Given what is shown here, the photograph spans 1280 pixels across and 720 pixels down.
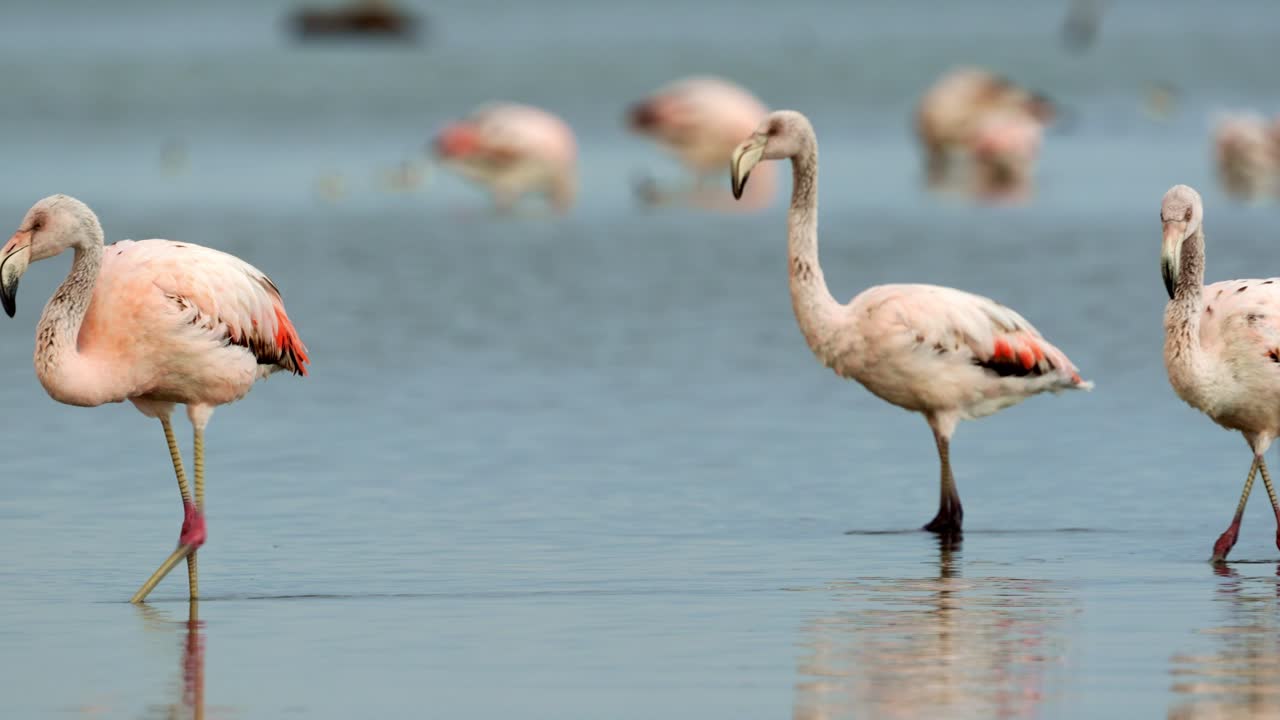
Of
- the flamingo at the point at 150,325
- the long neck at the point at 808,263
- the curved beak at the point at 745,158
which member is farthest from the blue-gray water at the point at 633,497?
the curved beak at the point at 745,158

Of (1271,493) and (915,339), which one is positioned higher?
(915,339)

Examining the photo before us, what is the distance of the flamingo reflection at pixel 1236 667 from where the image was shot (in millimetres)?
6215

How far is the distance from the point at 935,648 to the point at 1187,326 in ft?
7.72

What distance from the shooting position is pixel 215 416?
42.1 ft

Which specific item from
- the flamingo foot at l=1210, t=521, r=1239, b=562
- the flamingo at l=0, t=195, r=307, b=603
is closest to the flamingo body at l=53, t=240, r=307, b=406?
the flamingo at l=0, t=195, r=307, b=603

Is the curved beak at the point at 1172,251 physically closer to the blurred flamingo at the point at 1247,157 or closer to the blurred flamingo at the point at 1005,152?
the blurred flamingo at the point at 1247,157

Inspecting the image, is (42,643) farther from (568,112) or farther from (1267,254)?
(568,112)

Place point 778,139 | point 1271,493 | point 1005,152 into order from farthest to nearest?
point 1005,152, point 778,139, point 1271,493

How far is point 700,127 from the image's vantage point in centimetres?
2689

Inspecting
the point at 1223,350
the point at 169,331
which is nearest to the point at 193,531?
the point at 169,331

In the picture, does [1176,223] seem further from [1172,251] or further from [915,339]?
[915,339]

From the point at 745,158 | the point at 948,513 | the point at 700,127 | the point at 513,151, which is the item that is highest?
the point at 700,127

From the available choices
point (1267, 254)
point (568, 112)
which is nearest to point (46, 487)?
A: point (1267, 254)

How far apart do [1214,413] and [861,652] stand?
2.56 meters
